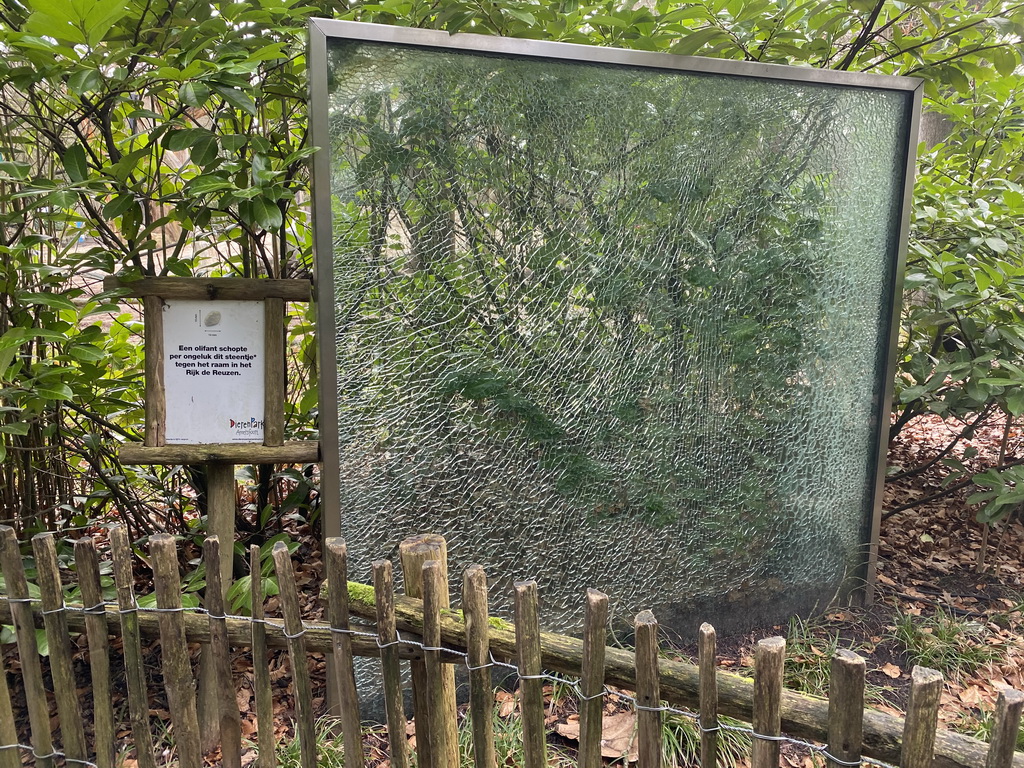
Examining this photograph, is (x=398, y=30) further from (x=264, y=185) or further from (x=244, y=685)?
(x=244, y=685)

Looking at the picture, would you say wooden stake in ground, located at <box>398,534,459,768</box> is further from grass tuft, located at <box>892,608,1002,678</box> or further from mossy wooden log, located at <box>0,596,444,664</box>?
grass tuft, located at <box>892,608,1002,678</box>

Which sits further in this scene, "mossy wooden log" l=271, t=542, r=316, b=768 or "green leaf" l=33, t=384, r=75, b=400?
"green leaf" l=33, t=384, r=75, b=400

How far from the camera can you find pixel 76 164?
186cm

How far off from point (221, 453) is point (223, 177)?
74 cm

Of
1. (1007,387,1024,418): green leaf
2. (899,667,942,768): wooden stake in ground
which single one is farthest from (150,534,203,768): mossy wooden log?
(1007,387,1024,418): green leaf

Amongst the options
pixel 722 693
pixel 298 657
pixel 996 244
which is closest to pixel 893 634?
pixel 996 244

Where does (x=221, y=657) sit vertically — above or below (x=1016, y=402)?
below

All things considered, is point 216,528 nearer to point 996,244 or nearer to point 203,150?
point 203,150

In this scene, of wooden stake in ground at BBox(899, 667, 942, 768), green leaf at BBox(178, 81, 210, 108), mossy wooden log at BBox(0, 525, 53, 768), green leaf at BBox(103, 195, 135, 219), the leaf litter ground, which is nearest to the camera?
wooden stake in ground at BBox(899, 667, 942, 768)

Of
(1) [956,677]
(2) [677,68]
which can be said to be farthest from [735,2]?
(1) [956,677]

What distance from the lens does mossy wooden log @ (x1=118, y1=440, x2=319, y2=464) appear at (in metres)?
1.86

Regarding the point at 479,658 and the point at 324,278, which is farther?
the point at 324,278

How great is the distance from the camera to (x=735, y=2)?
2.19 meters

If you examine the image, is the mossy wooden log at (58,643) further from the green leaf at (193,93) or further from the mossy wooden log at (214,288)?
the green leaf at (193,93)
